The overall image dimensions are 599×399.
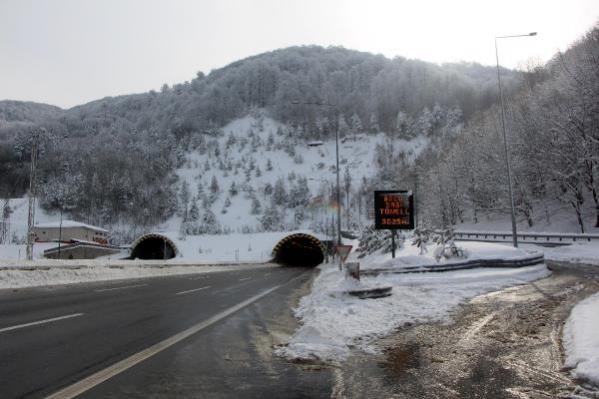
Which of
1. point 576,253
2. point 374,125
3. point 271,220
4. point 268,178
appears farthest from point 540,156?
point 374,125

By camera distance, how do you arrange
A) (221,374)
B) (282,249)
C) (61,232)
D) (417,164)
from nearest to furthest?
(221,374)
(282,249)
(61,232)
(417,164)

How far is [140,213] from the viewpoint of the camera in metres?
152

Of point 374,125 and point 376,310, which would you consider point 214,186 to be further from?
point 376,310

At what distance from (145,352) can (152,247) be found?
7435 centimetres

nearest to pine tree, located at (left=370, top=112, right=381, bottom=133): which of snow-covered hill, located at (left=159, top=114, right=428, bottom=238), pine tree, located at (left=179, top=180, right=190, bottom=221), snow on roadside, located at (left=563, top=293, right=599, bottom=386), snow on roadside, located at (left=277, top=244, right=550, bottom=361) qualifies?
snow-covered hill, located at (left=159, top=114, right=428, bottom=238)

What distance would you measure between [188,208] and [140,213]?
15739mm

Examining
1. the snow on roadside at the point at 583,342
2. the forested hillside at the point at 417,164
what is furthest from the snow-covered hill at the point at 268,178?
the snow on roadside at the point at 583,342

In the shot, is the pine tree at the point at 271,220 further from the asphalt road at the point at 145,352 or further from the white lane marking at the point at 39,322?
the white lane marking at the point at 39,322

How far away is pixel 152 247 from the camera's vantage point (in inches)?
3041

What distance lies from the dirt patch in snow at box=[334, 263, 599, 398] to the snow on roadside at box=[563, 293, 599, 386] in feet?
0.50

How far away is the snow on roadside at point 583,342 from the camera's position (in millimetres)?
5594

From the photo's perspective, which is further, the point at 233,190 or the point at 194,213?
the point at 233,190

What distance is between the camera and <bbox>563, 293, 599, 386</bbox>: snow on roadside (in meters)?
5.59

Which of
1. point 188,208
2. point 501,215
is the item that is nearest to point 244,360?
point 501,215
